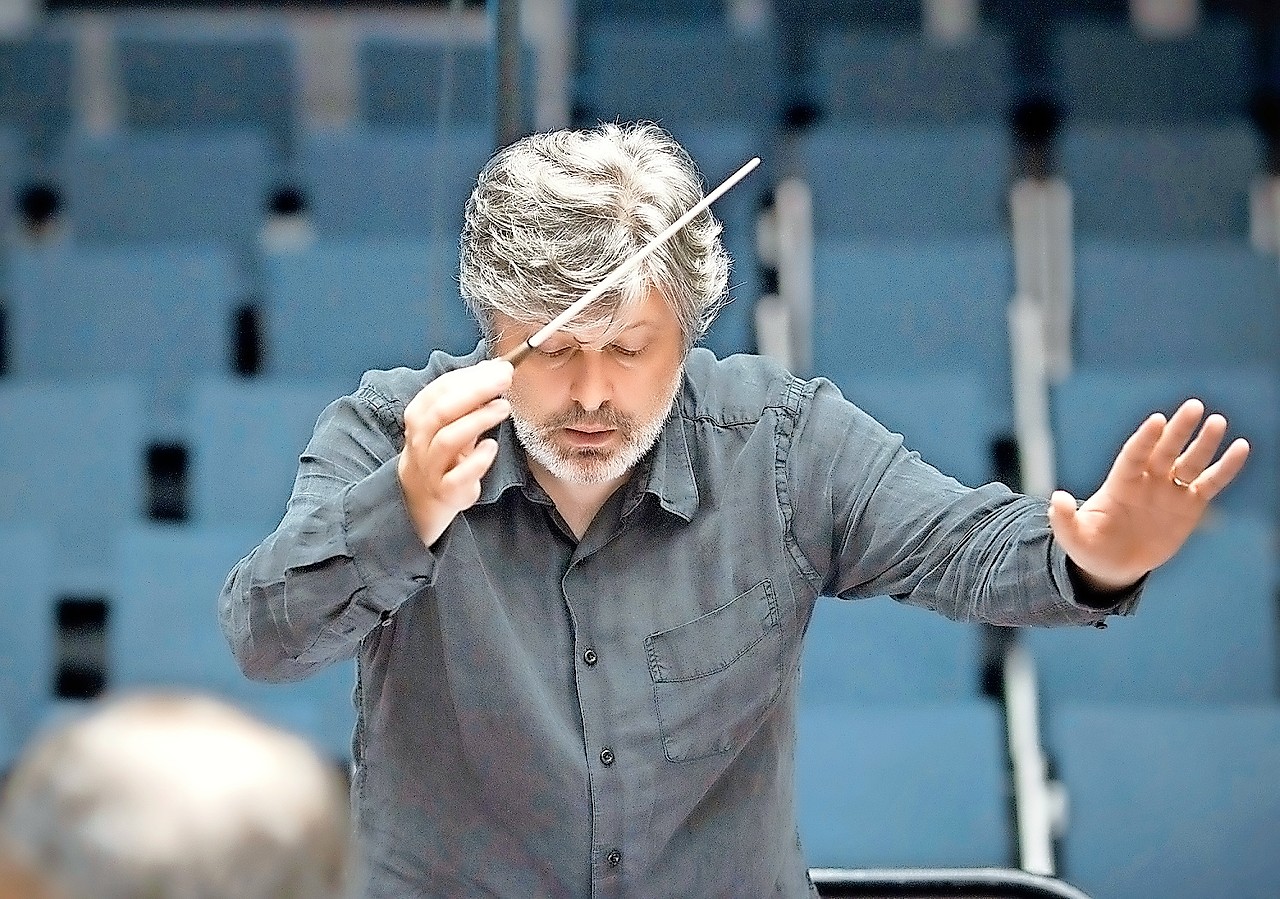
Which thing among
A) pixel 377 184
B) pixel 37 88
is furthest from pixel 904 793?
pixel 37 88

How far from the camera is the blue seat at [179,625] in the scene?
2271 mm

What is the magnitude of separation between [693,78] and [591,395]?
2100mm

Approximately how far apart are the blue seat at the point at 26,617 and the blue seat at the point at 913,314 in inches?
49.5

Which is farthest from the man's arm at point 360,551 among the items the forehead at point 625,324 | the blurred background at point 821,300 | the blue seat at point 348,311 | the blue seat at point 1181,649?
the blue seat at point 348,311

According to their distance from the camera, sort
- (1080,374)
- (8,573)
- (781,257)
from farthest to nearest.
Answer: (781,257) < (1080,374) < (8,573)

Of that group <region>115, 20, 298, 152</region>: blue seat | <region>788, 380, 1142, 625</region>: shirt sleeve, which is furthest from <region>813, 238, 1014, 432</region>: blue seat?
<region>788, 380, 1142, 625</region>: shirt sleeve

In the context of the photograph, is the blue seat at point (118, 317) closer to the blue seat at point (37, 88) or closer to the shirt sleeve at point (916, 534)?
the blue seat at point (37, 88)

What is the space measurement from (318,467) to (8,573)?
1397mm

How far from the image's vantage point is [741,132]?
9.77 ft

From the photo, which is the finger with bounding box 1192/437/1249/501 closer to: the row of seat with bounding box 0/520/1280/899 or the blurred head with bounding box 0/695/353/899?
the blurred head with bounding box 0/695/353/899

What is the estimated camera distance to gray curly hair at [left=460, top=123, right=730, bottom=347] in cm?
112

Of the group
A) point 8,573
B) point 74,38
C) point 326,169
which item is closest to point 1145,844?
point 8,573

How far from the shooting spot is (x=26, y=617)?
7.68 ft

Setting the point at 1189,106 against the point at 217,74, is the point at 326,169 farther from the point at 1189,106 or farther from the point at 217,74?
the point at 1189,106
